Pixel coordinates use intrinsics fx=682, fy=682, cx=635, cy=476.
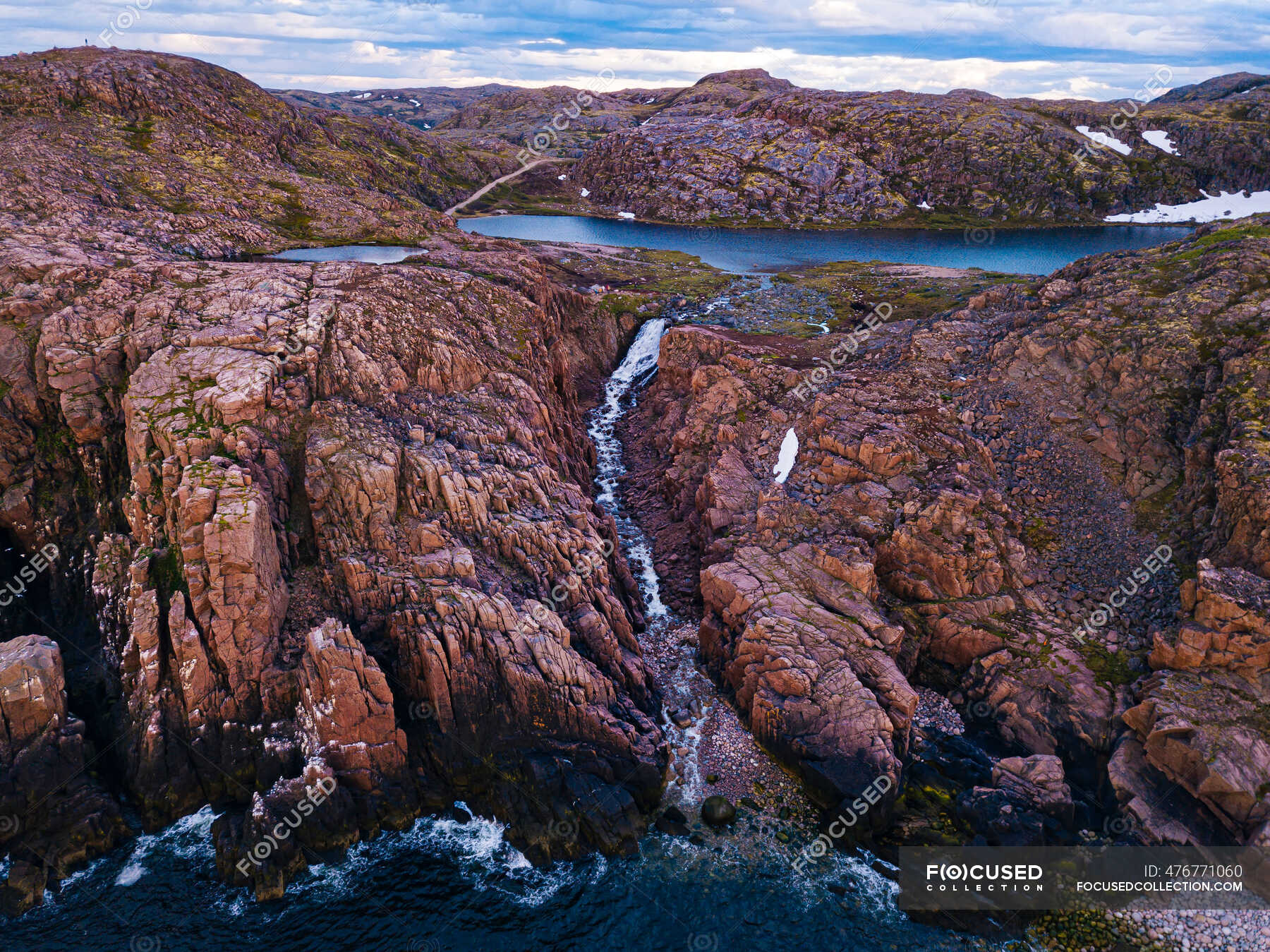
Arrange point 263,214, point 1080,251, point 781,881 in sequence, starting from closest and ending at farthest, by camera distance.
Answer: point 781,881 → point 263,214 → point 1080,251

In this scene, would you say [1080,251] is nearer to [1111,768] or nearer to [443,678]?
[1111,768]

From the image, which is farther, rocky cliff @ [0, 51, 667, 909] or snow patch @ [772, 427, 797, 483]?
snow patch @ [772, 427, 797, 483]

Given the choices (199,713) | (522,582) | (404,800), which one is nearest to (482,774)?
(404,800)

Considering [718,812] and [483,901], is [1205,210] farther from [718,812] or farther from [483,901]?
[483,901]

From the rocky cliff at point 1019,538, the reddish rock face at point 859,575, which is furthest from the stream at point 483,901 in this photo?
the reddish rock face at point 859,575

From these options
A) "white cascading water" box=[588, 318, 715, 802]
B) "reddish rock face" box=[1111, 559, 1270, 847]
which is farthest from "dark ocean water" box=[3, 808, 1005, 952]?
"reddish rock face" box=[1111, 559, 1270, 847]

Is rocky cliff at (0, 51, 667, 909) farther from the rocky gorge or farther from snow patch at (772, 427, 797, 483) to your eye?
snow patch at (772, 427, 797, 483)
